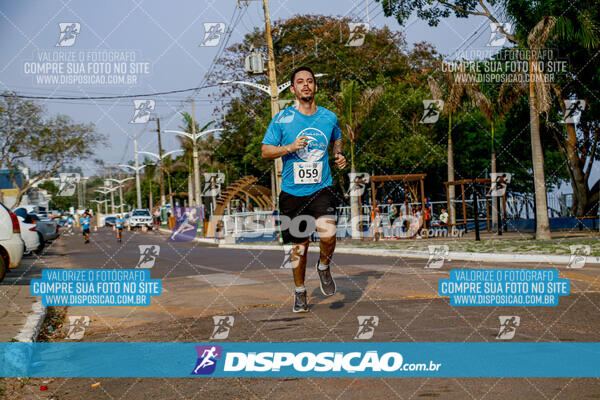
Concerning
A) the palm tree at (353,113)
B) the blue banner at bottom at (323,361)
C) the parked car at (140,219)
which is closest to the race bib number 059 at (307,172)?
the blue banner at bottom at (323,361)

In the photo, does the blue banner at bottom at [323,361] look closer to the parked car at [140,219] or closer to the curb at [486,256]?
the curb at [486,256]

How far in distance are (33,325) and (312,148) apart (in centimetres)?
337

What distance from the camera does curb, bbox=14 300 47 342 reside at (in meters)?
6.05

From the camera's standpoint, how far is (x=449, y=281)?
28.2ft

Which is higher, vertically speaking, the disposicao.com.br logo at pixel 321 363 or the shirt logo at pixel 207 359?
the disposicao.com.br logo at pixel 321 363

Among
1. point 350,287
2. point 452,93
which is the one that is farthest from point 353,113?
point 350,287

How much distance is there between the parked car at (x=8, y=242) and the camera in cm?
1267

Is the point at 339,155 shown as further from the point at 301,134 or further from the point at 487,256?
the point at 487,256

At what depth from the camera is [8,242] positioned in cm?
1274

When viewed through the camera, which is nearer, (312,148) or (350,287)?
(312,148)

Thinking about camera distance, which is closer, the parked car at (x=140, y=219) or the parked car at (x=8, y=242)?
the parked car at (x=8, y=242)

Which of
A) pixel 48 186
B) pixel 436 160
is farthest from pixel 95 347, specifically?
pixel 48 186

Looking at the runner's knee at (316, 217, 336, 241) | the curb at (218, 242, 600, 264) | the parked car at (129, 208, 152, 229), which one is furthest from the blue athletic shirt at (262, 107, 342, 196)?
the parked car at (129, 208, 152, 229)

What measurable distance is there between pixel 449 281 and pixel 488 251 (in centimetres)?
682
